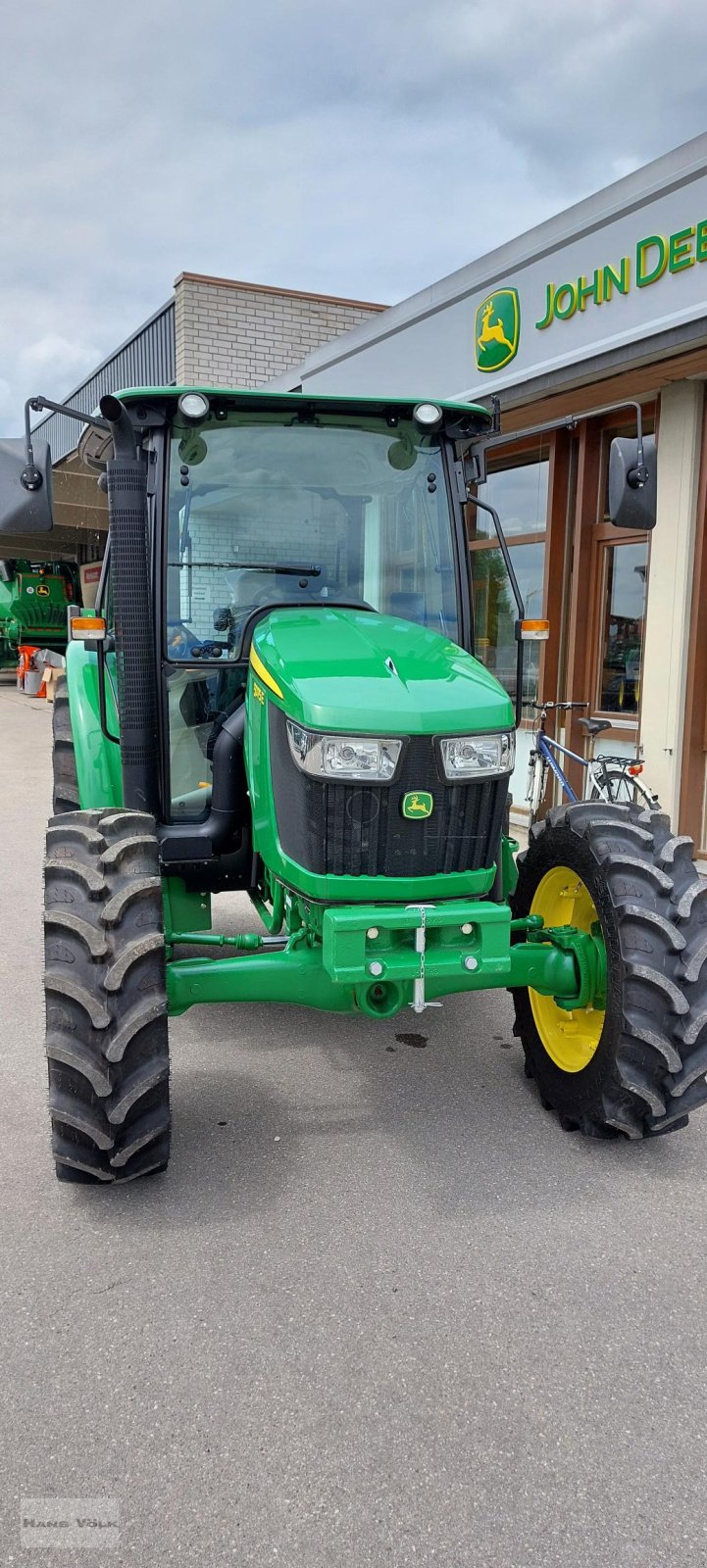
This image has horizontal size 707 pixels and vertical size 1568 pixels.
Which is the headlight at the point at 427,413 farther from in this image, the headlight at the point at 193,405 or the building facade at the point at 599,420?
the building facade at the point at 599,420

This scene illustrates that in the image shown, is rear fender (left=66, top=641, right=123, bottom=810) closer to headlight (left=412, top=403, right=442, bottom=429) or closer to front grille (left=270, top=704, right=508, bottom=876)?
front grille (left=270, top=704, right=508, bottom=876)

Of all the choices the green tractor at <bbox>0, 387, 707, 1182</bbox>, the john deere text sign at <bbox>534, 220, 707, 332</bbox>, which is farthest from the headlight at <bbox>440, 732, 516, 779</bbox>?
the john deere text sign at <bbox>534, 220, 707, 332</bbox>

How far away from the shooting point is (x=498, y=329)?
780 cm

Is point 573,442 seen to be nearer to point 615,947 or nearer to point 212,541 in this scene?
point 212,541

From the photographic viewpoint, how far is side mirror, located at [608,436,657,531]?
3699 mm

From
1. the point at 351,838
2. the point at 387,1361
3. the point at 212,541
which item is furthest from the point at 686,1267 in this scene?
→ the point at 212,541

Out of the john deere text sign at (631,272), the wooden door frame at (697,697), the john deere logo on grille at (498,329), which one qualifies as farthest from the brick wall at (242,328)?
the wooden door frame at (697,697)

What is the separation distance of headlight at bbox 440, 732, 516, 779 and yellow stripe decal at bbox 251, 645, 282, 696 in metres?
0.56

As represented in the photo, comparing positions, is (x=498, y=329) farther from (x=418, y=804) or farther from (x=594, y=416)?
(x=418, y=804)

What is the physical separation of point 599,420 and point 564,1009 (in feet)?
18.2

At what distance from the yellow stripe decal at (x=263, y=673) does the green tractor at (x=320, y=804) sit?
0.01m

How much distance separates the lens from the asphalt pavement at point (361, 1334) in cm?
209

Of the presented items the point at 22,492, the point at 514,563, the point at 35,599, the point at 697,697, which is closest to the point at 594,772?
the point at 697,697

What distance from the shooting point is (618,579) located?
796 cm
